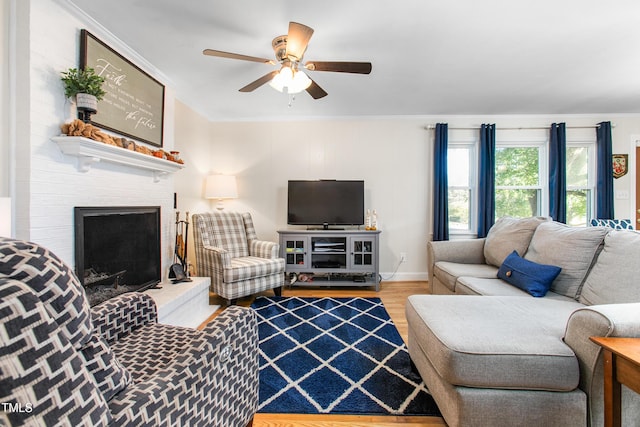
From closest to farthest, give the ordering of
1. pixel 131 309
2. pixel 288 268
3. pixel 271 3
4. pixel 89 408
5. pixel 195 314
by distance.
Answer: pixel 89 408 → pixel 131 309 → pixel 271 3 → pixel 195 314 → pixel 288 268

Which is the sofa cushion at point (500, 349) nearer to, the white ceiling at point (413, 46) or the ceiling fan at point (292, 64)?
the ceiling fan at point (292, 64)

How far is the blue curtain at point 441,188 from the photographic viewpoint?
3613mm

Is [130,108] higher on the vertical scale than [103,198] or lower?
higher

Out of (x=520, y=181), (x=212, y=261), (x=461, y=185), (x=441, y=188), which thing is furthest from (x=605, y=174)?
(x=212, y=261)

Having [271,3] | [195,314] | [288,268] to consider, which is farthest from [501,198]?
[195,314]

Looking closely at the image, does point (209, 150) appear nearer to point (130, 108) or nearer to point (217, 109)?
point (217, 109)

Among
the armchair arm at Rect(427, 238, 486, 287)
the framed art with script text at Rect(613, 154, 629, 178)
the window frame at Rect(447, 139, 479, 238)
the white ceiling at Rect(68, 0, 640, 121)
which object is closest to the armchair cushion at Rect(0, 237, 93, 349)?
the white ceiling at Rect(68, 0, 640, 121)

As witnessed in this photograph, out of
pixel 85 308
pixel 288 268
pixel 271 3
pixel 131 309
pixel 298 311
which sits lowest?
pixel 298 311

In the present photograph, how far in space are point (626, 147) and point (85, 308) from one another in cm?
567

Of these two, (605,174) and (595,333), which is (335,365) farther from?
(605,174)

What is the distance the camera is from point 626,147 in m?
3.58

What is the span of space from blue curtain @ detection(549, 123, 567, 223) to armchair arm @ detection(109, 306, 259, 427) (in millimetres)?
4244

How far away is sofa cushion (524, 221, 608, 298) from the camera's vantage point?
5.74 feet

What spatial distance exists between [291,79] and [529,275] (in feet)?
7.45
